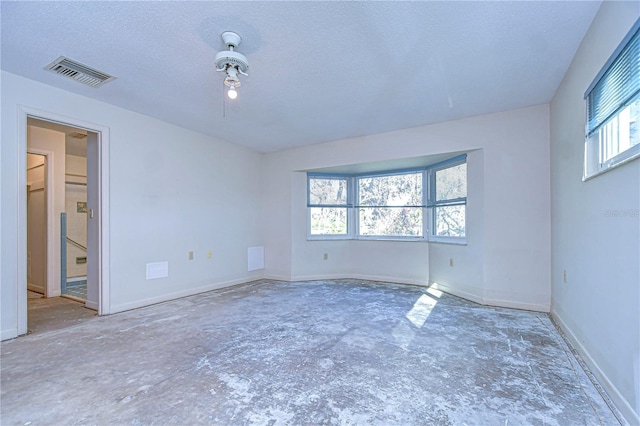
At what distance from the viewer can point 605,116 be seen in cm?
200

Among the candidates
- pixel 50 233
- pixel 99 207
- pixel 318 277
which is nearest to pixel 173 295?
pixel 99 207

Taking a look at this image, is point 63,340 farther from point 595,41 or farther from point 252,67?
point 595,41

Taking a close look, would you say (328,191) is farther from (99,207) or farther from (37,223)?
(37,223)

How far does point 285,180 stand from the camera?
5711 millimetres

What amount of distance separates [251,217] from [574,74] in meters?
4.86

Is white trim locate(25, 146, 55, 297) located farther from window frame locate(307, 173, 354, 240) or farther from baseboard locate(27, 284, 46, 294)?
window frame locate(307, 173, 354, 240)

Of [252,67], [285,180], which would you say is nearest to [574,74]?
[252,67]

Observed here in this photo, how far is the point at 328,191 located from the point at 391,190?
4.06ft

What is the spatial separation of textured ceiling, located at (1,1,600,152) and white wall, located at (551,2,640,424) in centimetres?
26

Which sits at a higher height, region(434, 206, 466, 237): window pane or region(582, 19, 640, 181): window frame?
region(582, 19, 640, 181): window frame

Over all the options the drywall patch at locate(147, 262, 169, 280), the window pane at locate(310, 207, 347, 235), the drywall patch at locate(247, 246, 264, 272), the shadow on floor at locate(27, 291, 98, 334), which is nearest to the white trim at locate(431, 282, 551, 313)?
the window pane at locate(310, 207, 347, 235)

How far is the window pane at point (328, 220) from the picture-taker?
5.93 metres

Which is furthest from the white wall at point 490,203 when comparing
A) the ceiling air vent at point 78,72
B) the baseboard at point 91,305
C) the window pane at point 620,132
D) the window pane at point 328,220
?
the baseboard at point 91,305

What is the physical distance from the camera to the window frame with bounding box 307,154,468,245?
4.77m
